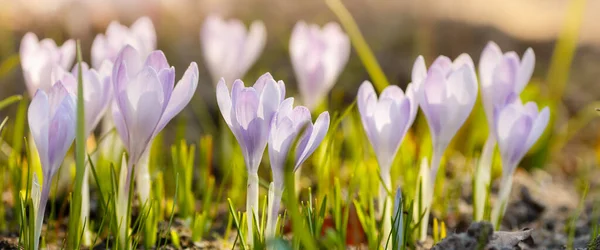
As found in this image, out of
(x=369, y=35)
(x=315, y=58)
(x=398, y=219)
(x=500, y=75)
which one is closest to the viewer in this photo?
(x=398, y=219)

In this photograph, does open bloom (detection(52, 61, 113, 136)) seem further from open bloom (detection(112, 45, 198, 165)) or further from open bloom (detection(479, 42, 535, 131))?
open bloom (detection(479, 42, 535, 131))

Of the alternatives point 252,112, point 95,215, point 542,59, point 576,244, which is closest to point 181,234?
point 95,215

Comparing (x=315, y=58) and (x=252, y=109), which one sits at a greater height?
(x=315, y=58)

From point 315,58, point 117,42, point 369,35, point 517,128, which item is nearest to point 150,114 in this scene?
point 117,42

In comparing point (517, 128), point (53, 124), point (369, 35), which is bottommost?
point (517, 128)

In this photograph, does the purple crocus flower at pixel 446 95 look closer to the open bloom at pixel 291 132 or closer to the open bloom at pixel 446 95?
the open bloom at pixel 446 95

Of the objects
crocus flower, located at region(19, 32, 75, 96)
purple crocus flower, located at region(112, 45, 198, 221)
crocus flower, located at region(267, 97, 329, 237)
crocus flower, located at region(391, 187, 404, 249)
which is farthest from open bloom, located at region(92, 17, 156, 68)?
crocus flower, located at region(391, 187, 404, 249)

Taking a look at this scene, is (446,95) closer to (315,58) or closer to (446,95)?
(446,95)
